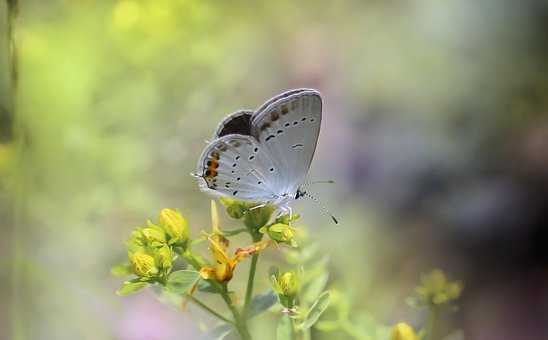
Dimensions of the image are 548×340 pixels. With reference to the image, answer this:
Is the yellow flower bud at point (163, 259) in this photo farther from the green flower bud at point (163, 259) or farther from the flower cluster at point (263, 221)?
the flower cluster at point (263, 221)

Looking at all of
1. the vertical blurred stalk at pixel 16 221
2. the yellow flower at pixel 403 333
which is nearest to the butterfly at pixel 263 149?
the yellow flower at pixel 403 333

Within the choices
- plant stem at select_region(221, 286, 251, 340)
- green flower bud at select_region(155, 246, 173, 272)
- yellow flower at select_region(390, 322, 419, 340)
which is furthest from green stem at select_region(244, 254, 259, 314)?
yellow flower at select_region(390, 322, 419, 340)

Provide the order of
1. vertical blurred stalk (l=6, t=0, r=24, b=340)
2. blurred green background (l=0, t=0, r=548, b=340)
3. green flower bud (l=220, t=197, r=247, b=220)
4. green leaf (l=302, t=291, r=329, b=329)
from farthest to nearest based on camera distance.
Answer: blurred green background (l=0, t=0, r=548, b=340) < vertical blurred stalk (l=6, t=0, r=24, b=340) < green flower bud (l=220, t=197, r=247, b=220) < green leaf (l=302, t=291, r=329, b=329)

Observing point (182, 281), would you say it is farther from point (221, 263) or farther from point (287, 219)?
point (287, 219)

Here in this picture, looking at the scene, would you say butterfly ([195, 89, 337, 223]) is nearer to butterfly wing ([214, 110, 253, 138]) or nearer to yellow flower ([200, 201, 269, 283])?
butterfly wing ([214, 110, 253, 138])

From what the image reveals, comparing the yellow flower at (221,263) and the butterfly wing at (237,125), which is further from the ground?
the butterfly wing at (237,125)
